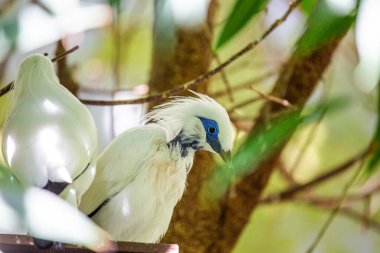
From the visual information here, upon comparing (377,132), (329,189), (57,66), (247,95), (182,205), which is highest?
(377,132)

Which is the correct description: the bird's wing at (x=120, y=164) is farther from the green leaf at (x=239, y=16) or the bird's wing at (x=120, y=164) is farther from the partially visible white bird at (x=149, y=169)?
the green leaf at (x=239, y=16)

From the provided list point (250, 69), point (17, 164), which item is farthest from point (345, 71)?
point (17, 164)

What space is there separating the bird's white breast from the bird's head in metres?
0.03

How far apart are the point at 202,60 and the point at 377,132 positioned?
60 centimetres

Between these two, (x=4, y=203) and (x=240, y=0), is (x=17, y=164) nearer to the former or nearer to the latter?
(x=4, y=203)

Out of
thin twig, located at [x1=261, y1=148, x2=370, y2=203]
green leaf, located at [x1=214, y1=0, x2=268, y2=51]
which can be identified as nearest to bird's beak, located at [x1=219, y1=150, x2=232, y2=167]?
green leaf, located at [x1=214, y1=0, x2=268, y2=51]

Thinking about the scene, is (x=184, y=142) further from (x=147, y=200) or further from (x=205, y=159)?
(x=205, y=159)

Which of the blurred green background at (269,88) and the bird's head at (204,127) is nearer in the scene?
the bird's head at (204,127)

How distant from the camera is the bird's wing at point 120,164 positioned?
4.31 ft

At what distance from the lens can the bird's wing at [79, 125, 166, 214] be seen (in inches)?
51.8

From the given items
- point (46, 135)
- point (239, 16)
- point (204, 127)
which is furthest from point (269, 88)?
point (46, 135)

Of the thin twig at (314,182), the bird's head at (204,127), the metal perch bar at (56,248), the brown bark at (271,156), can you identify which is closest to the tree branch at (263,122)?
the brown bark at (271,156)

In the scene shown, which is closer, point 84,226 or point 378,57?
point 84,226

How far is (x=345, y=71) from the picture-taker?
2852mm
